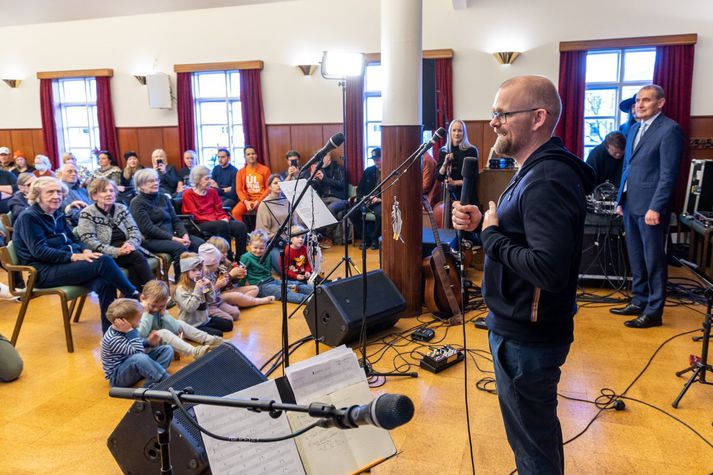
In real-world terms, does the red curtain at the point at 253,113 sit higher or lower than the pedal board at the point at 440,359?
higher

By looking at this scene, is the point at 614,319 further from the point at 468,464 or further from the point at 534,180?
the point at 534,180

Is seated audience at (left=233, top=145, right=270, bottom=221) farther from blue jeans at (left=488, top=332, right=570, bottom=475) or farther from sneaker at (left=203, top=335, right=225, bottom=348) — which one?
blue jeans at (left=488, top=332, right=570, bottom=475)

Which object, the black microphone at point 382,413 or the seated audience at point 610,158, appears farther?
the seated audience at point 610,158

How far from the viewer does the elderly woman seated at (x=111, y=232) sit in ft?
14.1

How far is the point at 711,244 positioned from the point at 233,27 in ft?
23.9

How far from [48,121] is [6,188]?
11.5 feet

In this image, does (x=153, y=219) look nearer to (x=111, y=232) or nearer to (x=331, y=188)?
(x=111, y=232)

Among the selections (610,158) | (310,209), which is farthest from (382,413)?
(610,158)

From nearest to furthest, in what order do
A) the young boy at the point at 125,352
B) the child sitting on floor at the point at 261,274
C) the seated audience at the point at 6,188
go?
1. the young boy at the point at 125,352
2. the child sitting on floor at the point at 261,274
3. the seated audience at the point at 6,188

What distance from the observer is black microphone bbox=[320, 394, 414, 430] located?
1.00m

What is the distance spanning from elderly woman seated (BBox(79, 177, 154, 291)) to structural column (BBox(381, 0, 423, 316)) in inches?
80.7

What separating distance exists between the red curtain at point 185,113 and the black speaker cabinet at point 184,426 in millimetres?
7609

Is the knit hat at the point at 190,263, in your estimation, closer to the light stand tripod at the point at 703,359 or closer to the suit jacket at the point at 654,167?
the light stand tripod at the point at 703,359

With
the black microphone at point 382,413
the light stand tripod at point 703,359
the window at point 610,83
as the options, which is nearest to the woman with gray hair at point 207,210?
the light stand tripod at point 703,359
